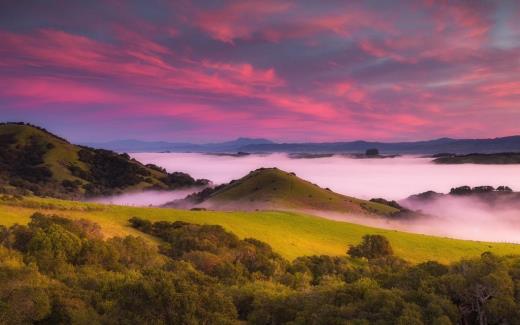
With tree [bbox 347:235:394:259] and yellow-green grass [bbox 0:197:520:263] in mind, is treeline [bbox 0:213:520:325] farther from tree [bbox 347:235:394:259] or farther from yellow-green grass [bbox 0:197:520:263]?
tree [bbox 347:235:394:259]

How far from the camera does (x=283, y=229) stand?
332 feet

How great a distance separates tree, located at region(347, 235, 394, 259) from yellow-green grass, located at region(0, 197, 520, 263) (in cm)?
309

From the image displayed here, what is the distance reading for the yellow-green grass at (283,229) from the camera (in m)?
73.5

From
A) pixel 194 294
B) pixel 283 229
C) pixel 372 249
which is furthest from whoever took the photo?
pixel 283 229

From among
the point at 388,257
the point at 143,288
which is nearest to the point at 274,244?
the point at 388,257

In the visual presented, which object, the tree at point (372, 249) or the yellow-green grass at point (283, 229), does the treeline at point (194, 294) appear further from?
the tree at point (372, 249)

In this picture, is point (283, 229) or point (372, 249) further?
point (283, 229)

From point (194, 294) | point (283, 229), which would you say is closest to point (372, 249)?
point (283, 229)

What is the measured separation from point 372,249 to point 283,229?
22271 mm

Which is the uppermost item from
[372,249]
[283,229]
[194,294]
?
[194,294]

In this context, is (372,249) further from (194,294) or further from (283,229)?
(194,294)

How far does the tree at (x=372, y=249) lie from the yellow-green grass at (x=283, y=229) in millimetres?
3087

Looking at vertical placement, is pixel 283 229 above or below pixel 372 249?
above

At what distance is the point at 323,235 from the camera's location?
337ft
